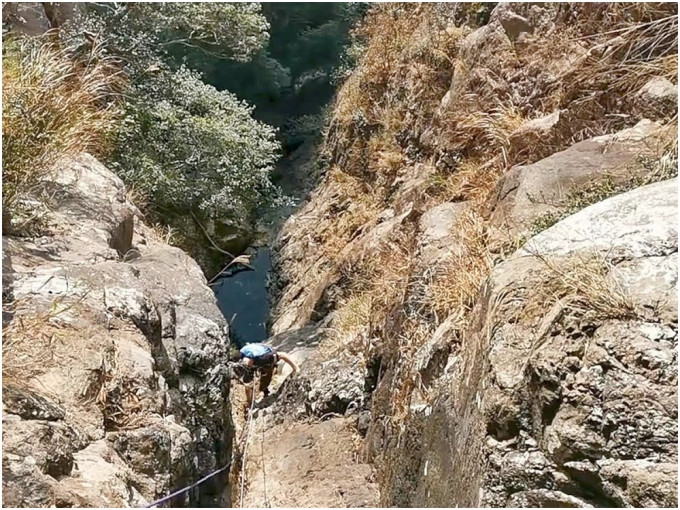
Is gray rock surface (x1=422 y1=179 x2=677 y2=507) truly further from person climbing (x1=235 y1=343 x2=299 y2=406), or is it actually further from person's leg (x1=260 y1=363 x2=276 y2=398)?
person's leg (x1=260 y1=363 x2=276 y2=398)

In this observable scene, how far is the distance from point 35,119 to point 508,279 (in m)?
2.82

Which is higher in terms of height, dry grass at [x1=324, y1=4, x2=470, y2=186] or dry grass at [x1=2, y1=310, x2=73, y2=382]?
dry grass at [x1=324, y1=4, x2=470, y2=186]

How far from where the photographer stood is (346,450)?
5.81 metres

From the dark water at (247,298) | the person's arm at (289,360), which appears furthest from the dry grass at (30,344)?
the dark water at (247,298)

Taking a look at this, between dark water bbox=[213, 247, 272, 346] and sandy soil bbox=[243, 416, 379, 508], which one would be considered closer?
sandy soil bbox=[243, 416, 379, 508]

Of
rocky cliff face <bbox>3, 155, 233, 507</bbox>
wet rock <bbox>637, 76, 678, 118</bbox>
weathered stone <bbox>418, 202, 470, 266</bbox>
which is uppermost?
wet rock <bbox>637, 76, 678, 118</bbox>

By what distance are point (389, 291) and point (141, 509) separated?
12.8 ft

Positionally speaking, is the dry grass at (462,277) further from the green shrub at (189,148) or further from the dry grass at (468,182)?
the green shrub at (189,148)

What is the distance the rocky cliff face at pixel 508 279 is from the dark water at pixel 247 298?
83 centimetres

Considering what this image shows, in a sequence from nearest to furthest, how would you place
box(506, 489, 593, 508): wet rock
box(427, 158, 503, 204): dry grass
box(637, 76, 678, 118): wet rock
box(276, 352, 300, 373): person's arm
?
box(506, 489, 593, 508): wet rock < box(637, 76, 678, 118): wet rock < box(427, 158, 503, 204): dry grass < box(276, 352, 300, 373): person's arm

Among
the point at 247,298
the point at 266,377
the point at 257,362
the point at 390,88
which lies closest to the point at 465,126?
the point at 257,362

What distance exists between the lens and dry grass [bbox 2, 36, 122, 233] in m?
3.73

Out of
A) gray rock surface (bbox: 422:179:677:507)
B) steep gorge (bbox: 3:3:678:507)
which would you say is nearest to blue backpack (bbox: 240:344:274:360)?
steep gorge (bbox: 3:3:678:507)

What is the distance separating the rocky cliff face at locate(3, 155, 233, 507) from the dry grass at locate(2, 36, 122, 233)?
32 cm
